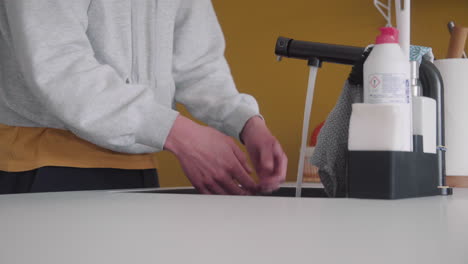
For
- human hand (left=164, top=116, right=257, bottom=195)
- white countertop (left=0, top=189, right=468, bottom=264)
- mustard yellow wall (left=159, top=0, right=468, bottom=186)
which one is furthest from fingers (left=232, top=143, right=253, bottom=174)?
mustard yellow wall (left=159, top=0, right=468, bottom=186)

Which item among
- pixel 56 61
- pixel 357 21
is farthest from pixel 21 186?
pixel 357 21

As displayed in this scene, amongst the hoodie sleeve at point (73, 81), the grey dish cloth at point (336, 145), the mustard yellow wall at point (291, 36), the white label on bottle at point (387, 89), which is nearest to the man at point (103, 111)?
the hoodie sleeve at point (73, 81)

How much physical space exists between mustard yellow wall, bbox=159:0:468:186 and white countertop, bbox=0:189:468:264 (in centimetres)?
216

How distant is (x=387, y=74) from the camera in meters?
0.68

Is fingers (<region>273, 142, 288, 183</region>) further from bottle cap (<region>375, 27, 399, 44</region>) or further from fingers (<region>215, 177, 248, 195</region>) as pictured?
bottle cap (<region>375, 27, 399, 44</region>)

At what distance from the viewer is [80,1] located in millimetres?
947

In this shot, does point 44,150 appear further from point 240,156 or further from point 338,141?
point 338,141

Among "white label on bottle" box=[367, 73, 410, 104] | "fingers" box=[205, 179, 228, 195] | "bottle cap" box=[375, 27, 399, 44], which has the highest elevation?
"bottle cap" box=[375, 27, 399, 44]

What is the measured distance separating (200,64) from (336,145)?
1.98 feet

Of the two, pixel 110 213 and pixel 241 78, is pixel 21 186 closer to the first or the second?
pixel 110 213

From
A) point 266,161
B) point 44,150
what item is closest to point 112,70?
point 44,150

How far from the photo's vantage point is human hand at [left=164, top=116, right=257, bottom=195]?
0.95 m

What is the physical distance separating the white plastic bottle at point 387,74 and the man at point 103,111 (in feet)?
1.06

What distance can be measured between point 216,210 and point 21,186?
→ 64 centimetres
